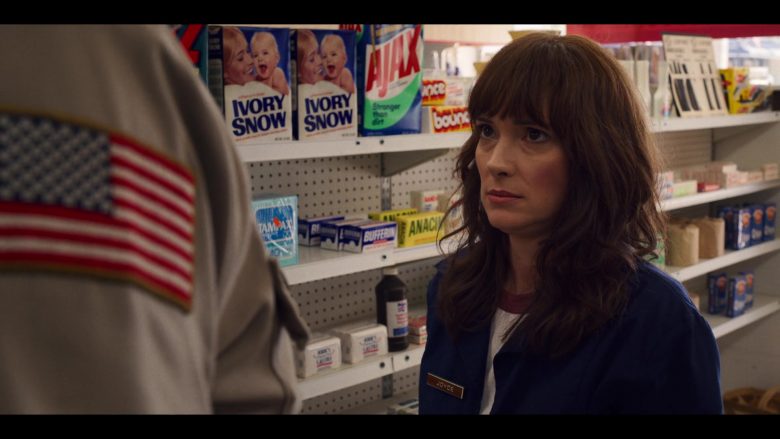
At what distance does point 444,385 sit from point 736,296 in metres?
3.78

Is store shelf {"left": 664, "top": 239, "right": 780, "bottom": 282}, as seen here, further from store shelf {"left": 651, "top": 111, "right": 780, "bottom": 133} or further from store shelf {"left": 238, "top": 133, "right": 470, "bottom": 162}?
store shelf {"left": 238, "top": 133, "right": 470, "bottom": 162}

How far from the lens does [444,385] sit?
200cm

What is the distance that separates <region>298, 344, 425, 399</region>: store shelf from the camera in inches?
117

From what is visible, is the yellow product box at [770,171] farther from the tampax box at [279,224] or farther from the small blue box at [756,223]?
the tampax box at [279,224]

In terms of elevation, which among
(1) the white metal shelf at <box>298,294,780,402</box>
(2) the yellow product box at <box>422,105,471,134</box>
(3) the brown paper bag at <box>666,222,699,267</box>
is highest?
(2) the yellow product box at <box>422,105,471,134</box>

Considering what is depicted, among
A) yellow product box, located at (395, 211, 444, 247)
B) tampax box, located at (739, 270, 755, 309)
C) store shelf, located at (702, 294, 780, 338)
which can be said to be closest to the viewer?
yellow product box, located at (395, 211, 444, 247)

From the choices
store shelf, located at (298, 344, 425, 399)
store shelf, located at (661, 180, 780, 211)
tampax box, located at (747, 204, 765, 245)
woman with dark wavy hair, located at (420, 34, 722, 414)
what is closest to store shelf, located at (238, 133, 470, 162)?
store shelf, located at (298, 344, 425, 399)

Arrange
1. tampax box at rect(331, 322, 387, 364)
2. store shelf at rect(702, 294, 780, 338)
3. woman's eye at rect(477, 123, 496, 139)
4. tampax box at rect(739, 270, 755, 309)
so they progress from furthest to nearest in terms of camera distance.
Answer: tampax box at rect(739, 270, 755, 309), store shelf at rect(702, 294, 780, 338), tampax box at rect(331, 322, 387, 364), woman's eye at rect(477, 123, 496, 139)

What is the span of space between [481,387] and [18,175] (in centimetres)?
155

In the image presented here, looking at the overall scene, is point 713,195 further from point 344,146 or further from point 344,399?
point 344,146

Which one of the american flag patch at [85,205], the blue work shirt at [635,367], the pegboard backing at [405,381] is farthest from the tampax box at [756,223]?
the american flag patch at [85,205]

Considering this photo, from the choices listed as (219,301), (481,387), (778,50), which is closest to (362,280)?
(481,387)

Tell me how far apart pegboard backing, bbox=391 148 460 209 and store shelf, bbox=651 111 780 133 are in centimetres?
100

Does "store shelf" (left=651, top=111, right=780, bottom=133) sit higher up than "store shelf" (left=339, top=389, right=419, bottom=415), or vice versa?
"store shelf" (left=651, top=111, right=780, bottom=133)
